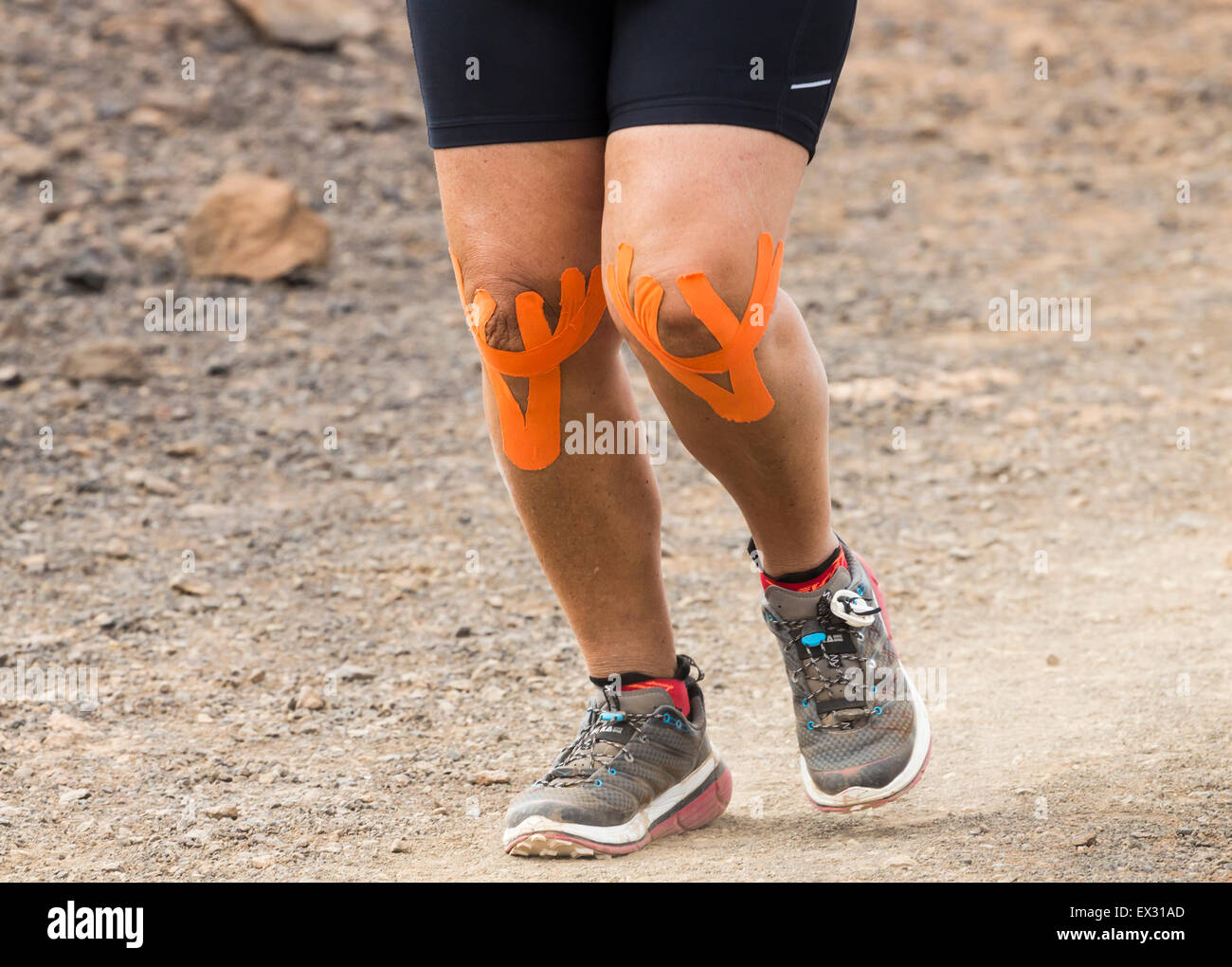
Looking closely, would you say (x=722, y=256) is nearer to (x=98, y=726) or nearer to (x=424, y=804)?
(x=424, y=804)

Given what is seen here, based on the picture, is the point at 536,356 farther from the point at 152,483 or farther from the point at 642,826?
the point at 152,483

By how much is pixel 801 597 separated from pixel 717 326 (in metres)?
0.53

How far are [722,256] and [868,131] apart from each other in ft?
23.8

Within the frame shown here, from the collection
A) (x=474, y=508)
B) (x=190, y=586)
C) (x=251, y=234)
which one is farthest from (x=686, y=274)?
(x=251, y=234)

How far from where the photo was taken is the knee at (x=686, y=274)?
1809 millimetres

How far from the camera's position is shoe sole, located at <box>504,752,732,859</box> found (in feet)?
6.97

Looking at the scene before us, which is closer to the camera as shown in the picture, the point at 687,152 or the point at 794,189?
the point at 687,152

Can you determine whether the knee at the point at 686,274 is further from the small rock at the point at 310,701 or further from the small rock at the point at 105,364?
the small rock at the point at 105,364

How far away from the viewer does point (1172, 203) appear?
295 inches

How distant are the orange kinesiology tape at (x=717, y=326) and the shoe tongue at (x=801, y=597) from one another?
36cm

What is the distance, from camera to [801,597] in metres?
2.16

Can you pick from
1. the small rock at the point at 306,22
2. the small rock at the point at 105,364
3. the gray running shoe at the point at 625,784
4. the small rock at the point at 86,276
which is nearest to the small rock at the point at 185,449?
the small rock at the point at 105,364

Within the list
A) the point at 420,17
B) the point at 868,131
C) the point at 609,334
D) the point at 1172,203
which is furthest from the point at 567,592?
the point at 868,131

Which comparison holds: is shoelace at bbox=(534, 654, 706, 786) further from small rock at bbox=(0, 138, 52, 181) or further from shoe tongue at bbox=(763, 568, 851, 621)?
small rock at bbox=(0, 138, 52, 181)
